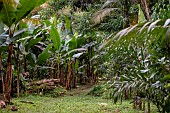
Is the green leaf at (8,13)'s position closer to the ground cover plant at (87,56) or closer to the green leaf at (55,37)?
the ground cover plant at (87,56)

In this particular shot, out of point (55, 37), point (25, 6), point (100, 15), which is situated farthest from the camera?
point (100, 15)

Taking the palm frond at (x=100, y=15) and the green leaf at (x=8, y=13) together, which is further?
the palm frond at (x=100, y=15)

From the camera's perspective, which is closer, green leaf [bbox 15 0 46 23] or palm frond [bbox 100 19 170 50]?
palm frond [bbox 100 19 170 50]

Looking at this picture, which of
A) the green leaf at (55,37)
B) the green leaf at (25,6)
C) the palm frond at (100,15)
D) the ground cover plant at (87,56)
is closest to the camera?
the ground cover plant at (87,56)

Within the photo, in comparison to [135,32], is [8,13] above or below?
above

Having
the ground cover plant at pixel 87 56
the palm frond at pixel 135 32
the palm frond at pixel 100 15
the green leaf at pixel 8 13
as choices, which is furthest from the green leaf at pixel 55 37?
the palm frond at pixel 135 32

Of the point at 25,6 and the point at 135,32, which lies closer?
the point at 135,32

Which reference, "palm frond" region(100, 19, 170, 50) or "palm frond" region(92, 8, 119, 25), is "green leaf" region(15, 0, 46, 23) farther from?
"palm frond" region(92, 8, 119, 25)

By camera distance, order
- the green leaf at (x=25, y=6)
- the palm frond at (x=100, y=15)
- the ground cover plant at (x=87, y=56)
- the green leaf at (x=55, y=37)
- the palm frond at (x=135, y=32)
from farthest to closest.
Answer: the palm frond at (x=100, y=15)
the green leaf at (x=55, y=37)
the green leaf at (x=25, y=6)
the ground cover plant at (x=87, y=56)
the palm frond at (x=135, y=32)

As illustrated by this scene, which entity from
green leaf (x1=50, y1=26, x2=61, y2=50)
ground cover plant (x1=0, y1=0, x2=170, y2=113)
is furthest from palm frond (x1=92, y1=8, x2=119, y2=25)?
green leaf (x1=50, y1=26, x2=61, y2=50)

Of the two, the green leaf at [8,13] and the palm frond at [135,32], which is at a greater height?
the green leaf at [8,13]

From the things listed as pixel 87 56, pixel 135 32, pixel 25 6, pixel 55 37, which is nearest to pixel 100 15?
pixel 55 37

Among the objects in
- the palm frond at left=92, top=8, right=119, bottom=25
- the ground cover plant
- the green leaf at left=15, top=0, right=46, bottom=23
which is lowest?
the ground cover plant

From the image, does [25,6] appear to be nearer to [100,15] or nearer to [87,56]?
[100,15]
